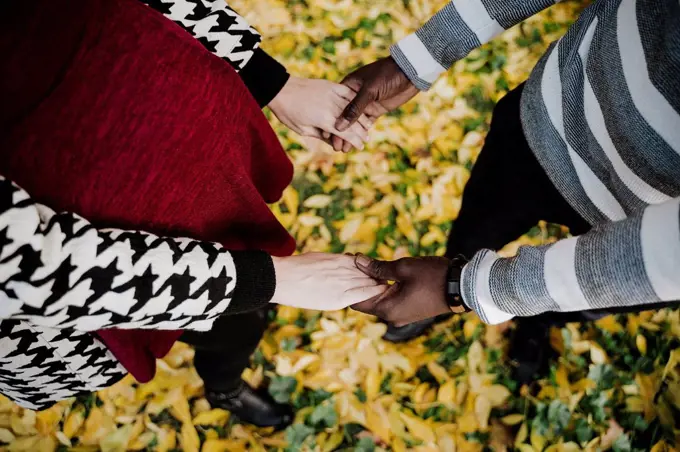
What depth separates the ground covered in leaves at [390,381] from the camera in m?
1.90

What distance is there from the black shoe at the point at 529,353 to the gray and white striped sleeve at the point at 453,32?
44.8 inches

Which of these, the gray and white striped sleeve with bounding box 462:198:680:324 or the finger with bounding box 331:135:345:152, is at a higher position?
the finger with bounding box 331:135:345:152

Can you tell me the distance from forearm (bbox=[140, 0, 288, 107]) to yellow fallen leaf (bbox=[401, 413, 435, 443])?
139 cm

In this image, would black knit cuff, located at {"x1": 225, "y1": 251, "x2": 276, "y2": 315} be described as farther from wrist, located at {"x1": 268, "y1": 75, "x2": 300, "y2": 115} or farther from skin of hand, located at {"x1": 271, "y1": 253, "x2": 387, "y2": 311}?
wrist, located at {"x1": 268, "y1": 75, "x2": 300, "y2": 115}

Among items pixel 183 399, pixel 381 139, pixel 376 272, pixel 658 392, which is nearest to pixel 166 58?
pixel 376 272

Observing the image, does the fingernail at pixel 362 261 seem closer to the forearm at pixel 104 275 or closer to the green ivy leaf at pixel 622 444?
the forearm at pixel 104 275

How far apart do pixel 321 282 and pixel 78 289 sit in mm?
568

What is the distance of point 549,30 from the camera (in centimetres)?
293

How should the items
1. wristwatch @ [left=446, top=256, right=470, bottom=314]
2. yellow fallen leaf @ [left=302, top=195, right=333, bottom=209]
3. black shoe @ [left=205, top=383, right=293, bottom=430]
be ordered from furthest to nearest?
1. yellow fallen leaf @ [left=302, top=195, right=333, bottom=209]
2. black shoe @ [left=205, top=383, right=293, bottom=430]
3. wristwatch @ [left=446, top=256, right=470, bottom=314]

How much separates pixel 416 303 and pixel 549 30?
2.47 m

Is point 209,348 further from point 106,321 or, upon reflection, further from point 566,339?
point 566,339

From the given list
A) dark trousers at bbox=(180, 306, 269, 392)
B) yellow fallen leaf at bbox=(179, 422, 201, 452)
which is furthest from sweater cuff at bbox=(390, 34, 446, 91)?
yellow fallen leaf at bbox=(179, 422, 201, 452)

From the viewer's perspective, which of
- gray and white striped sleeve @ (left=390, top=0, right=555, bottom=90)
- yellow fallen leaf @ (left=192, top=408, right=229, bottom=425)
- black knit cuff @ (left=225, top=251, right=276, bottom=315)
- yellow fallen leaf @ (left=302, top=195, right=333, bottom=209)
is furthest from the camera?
yellow fallen leaf @ (left=302, top=195, right=333, bottom=209)

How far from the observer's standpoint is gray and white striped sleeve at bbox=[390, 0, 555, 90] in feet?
4.05
